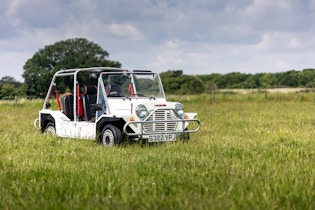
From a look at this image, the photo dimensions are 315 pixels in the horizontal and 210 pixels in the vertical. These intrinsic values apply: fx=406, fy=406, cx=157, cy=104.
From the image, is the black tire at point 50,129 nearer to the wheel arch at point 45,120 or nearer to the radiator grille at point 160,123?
the wheel arch at point 45,120

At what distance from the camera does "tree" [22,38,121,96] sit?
239 ft

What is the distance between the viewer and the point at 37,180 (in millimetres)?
5340

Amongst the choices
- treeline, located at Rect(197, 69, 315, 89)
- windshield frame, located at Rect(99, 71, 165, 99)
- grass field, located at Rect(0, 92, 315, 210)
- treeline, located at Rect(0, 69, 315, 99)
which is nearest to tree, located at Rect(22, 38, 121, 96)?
treeline, located at Rect(0, 69, 315, 99)

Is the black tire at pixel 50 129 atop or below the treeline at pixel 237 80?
below

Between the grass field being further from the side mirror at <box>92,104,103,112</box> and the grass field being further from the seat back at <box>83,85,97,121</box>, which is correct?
the seat back at <box>83,85,97,121</box>

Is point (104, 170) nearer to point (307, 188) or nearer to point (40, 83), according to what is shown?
point (307, 188)

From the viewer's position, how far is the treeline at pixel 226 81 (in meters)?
78.1

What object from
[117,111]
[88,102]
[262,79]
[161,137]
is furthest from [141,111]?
[262,79]

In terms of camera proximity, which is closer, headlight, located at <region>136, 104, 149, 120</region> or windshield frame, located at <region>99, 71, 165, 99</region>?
headlight, located at <region>136, 104, 149, 120</region>

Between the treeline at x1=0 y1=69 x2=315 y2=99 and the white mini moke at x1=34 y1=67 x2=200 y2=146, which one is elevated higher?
the treeline at x1=0 y1=69 x2=315 y2=99

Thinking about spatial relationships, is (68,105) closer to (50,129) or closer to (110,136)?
(50,129)

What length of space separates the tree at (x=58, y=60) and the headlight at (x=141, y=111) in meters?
64.5

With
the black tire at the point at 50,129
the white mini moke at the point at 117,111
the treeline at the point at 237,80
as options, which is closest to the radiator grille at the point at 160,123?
the white mini moke at the point at 117,111

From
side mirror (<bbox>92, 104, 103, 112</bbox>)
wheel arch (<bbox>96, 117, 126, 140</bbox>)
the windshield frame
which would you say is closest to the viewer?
wheel arch (<bbox>96, 117, 126, 140</bbox>)
